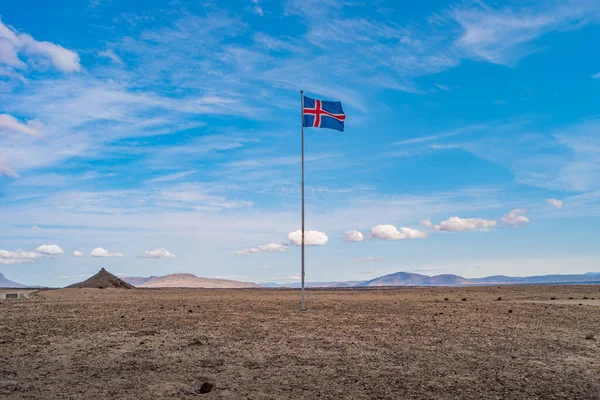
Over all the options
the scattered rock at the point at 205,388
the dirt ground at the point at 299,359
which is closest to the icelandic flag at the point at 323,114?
the dirt ground at the point at 299,359

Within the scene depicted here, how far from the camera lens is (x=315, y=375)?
9.98m

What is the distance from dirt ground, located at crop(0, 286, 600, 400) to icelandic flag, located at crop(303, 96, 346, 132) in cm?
1204

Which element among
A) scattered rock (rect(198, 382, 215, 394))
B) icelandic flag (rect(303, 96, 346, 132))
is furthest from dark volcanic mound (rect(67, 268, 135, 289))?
scattered rock (rect(198, 382, 215, 394))

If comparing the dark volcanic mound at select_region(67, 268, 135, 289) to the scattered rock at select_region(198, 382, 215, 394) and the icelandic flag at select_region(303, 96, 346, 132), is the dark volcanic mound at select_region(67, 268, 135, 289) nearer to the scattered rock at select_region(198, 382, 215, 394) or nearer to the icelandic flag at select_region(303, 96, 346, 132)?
the icelandic flag at select_region(303, 96, 346, 132)

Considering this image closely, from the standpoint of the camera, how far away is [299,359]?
11.6 m

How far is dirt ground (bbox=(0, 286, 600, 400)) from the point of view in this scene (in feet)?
29.2

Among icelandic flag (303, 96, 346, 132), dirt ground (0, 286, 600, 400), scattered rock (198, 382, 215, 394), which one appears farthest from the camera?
icelandic flag (303, 96, 346, 132)

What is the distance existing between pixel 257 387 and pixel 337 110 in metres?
20.6

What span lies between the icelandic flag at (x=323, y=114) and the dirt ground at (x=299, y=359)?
1204 cm

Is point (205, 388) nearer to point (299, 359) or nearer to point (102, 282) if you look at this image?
point (299, 359)

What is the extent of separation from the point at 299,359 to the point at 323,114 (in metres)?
17.7

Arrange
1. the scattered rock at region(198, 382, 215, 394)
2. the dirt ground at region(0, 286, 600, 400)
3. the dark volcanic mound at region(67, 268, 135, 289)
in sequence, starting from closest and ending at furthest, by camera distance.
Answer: the scattered rock at region(198, 382, 215, 394) < the dirt ground at region(0, 286, 600, 400) < the dark volcanic mound at region(67, 268, 135, 289)

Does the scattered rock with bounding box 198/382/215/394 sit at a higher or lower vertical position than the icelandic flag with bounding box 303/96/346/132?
lower

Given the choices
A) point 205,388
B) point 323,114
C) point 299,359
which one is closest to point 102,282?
point 323,114
